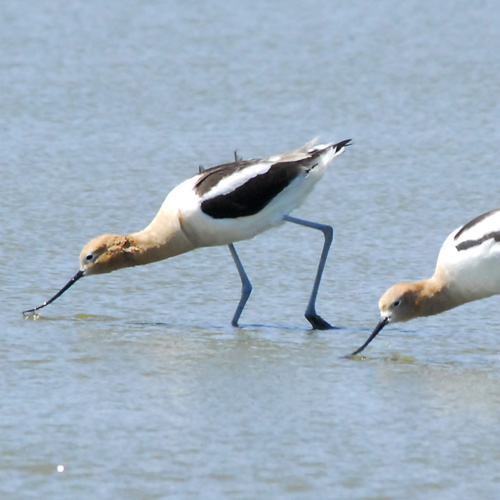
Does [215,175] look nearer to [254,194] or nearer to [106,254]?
[254,194]

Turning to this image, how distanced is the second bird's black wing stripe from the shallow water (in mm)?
598

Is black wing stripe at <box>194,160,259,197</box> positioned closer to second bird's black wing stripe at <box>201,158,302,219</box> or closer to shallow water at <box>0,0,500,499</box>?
second bird's black wing stripe at <box>201,158,302,219</box>

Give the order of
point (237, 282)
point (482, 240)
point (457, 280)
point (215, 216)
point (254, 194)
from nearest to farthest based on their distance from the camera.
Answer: point (482, 240) → point (457, 280) → point (215, 216) → point (254, 194) → point (237, 282)

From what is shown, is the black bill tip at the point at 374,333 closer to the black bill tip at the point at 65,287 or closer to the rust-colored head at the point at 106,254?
the rust-colored head at the point at 106,254

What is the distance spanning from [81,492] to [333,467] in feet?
3.09

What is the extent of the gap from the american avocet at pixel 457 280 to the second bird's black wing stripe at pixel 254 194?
111cm

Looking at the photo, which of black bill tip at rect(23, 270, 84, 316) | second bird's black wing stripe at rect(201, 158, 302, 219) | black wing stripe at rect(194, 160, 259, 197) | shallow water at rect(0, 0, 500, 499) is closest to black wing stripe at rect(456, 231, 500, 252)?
shallow water at rect(0, 0, 500, 499)

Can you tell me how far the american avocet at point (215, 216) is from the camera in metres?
7.75

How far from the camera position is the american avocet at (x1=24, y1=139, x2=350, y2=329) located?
305 inches

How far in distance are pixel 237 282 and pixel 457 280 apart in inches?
72.8

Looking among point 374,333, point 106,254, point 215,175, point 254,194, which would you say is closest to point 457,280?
point 374,333

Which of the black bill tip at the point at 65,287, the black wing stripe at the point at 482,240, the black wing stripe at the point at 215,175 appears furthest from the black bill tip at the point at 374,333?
the black bill tip at the point at 65,287

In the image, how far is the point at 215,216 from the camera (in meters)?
7.73

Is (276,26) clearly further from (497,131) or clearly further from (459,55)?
(497,131)
